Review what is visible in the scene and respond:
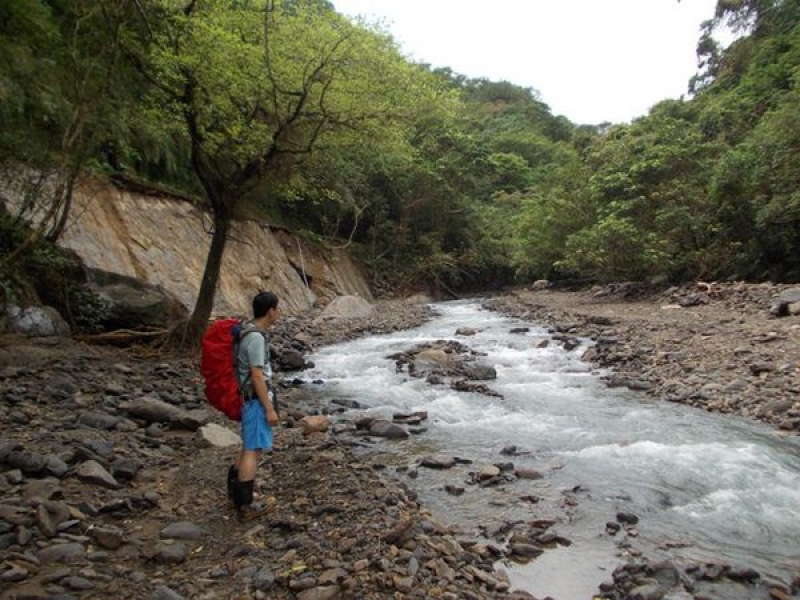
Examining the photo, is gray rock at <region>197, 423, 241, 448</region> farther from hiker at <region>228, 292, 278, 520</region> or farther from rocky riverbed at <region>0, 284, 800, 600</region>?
hiker at <region>228, 292, 278, 520</region>

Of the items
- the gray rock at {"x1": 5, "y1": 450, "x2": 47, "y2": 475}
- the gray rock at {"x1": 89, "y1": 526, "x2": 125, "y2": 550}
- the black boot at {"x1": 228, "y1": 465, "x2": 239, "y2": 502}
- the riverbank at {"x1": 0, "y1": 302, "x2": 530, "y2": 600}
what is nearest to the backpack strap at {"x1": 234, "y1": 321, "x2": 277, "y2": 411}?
the black boot at {"x1": 228, "y1": 465, "x2": 239, "y2": 502}

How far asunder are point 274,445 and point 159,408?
65.4 inches

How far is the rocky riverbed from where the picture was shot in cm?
380

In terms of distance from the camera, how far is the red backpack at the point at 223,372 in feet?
15.7

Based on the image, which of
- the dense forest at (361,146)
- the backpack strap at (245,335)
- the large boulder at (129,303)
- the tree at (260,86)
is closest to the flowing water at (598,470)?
the backpack strap at (245,335)

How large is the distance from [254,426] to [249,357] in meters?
0.59

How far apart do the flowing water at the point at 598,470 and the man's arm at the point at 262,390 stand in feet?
6.16

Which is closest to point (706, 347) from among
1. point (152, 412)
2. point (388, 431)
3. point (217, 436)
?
point (388, 431)

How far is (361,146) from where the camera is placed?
40.5ft

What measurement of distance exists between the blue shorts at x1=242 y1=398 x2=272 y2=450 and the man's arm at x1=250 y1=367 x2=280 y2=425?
0.26 feet

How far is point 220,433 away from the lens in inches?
271

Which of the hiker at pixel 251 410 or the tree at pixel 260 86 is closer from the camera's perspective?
the hiker at pixel 251 410

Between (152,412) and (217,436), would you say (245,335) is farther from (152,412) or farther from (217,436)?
(152,412)

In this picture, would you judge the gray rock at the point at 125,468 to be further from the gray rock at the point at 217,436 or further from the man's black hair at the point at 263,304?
the man's black hair at the point at 263,304
